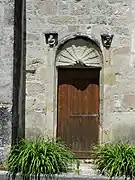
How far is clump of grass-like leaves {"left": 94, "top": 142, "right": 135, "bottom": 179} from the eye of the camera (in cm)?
730

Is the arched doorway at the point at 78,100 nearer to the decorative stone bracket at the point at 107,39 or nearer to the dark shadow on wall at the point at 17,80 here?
the decorative stone bracket at the point at 107,39

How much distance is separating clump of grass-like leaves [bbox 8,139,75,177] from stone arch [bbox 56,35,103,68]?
8.20ft

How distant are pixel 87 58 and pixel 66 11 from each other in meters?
1.07

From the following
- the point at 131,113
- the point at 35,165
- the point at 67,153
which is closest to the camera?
the point at 35,165

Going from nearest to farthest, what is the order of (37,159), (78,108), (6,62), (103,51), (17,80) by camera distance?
(37,159) < (6,62) < (17,80) < (103,51) < (78,108)

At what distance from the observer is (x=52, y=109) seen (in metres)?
9.52

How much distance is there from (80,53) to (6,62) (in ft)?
7.58

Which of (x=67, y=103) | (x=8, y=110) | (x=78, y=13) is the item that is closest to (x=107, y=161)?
(x=8, y=110)

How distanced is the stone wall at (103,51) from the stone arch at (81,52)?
17 centimetres

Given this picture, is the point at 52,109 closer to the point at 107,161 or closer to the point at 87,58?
the point at 87,58

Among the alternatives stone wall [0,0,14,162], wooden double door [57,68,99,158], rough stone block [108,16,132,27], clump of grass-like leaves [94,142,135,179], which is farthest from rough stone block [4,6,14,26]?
clump of grass-like leaves [94,142,135,179]

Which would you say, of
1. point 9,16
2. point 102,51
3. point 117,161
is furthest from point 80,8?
point 117,161

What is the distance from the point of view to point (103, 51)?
952cm

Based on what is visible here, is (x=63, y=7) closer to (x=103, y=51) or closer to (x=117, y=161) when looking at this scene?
(x=103, y=51)
